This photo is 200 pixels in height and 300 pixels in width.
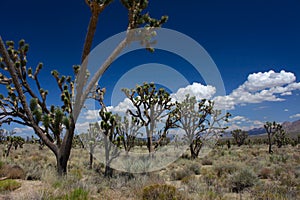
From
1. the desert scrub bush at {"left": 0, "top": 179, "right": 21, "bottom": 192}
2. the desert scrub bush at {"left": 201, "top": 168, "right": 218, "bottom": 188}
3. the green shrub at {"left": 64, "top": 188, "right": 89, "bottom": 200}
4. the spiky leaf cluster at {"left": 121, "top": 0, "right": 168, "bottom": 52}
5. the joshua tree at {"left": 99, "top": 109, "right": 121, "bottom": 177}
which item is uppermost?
the spiky leaf cluster at {"left": 121, "top": 0, "right": 168, "bottom": 52}

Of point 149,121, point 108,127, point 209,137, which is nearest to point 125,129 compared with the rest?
point 149,121

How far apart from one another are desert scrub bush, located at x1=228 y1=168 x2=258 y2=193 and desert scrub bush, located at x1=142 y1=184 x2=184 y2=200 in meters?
3.85

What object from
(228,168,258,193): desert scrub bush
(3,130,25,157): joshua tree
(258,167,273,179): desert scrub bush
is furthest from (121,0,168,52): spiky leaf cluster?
(3,130,25,157): joshua tree

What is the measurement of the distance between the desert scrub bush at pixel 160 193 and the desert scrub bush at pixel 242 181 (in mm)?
3848

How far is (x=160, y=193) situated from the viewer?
17.4ft

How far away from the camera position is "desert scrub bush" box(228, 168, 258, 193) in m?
8.36

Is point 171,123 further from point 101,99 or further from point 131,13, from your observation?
point 131,13

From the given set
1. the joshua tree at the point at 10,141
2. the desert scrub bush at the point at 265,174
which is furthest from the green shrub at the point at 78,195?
the joshua tree at the point at 10,141

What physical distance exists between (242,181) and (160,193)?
451 centimetres

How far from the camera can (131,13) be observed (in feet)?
25.6

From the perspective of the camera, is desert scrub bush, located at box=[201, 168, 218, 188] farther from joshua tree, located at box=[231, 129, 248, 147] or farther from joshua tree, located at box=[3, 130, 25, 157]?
joshua tree, located at box=[231, 129, 248, 147]

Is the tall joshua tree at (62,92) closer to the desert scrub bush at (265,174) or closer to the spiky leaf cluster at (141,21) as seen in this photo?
the spiky leaf cluster at (141,21)

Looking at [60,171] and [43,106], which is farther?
[43,106]

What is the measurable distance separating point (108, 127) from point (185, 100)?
11.9 m
